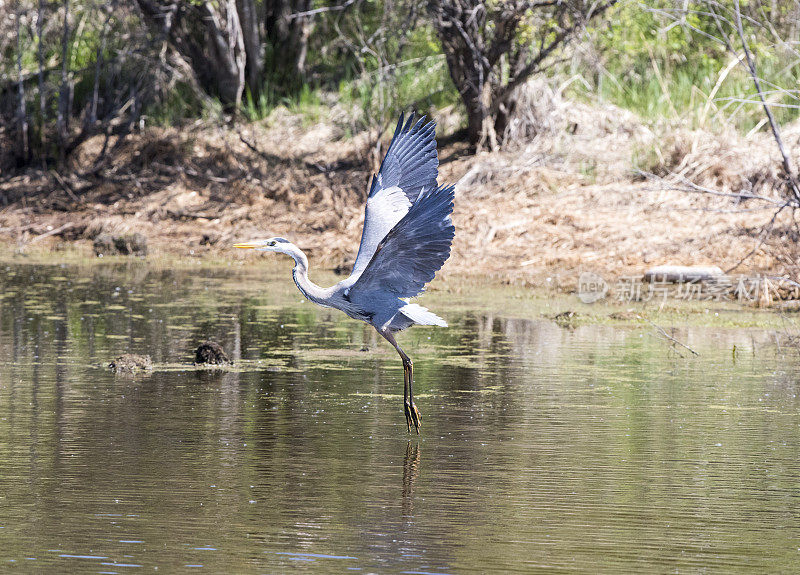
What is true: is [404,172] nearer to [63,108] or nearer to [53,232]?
[53,232]

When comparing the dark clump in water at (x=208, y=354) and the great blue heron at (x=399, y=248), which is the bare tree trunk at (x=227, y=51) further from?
the great blue heron at (x=399, y=248)

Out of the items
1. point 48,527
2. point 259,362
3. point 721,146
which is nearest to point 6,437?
point 48,527

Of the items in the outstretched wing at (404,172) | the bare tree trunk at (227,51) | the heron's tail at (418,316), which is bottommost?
the heron's tail at (418,316)

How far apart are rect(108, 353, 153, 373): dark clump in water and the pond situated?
16 cm

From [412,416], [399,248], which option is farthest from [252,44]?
[412,416]

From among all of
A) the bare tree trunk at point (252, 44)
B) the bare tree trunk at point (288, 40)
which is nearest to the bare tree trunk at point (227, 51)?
the bare tree trunk at point (252, 44)

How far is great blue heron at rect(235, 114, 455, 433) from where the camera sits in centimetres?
723

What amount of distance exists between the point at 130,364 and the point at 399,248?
2.70 metres

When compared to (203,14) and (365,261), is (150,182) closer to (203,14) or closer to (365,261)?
(203,14)

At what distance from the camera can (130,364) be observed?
909cm

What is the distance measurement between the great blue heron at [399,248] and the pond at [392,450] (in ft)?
2.05

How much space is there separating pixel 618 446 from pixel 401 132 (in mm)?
2699

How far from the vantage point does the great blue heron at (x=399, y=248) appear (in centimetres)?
723

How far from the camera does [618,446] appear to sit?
7113 millimetres
